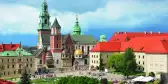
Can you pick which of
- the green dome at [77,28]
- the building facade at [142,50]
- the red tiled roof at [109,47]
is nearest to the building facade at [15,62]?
the building facade at [142,50]

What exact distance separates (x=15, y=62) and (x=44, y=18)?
105 feet

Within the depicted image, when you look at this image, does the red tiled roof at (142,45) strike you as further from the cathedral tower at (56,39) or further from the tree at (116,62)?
the cathedral tower at (56,39)

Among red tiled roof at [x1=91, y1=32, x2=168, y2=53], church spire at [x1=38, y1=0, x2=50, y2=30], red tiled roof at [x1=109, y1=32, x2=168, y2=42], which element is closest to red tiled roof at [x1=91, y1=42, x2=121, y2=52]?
red tiled roof at [x1=91, y1=32, x2=168, y2=53]

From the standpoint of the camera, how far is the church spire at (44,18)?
12725 centimetres

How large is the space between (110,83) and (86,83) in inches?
593

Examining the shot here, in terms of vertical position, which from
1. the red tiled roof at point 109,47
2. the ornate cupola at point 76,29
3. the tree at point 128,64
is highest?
the ornate cupola at point 76,29

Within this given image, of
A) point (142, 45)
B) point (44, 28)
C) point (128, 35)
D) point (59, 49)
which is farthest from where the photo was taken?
point (44, 28)

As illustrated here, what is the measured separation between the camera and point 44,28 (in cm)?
12656

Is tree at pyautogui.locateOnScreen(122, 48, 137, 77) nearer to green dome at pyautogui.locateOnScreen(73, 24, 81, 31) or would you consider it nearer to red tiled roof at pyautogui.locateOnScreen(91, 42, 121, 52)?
red tiled roof at pyautogui.locateOnScreen(91, 42, 121, 52)

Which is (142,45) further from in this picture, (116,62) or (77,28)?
(77,28)

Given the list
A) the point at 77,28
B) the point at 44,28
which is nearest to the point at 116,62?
the point at 44,28

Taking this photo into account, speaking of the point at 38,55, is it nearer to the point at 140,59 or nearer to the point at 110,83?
the point at 140,59

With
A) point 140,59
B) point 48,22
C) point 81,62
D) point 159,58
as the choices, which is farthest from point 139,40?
point 48,22

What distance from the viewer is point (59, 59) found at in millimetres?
113312
